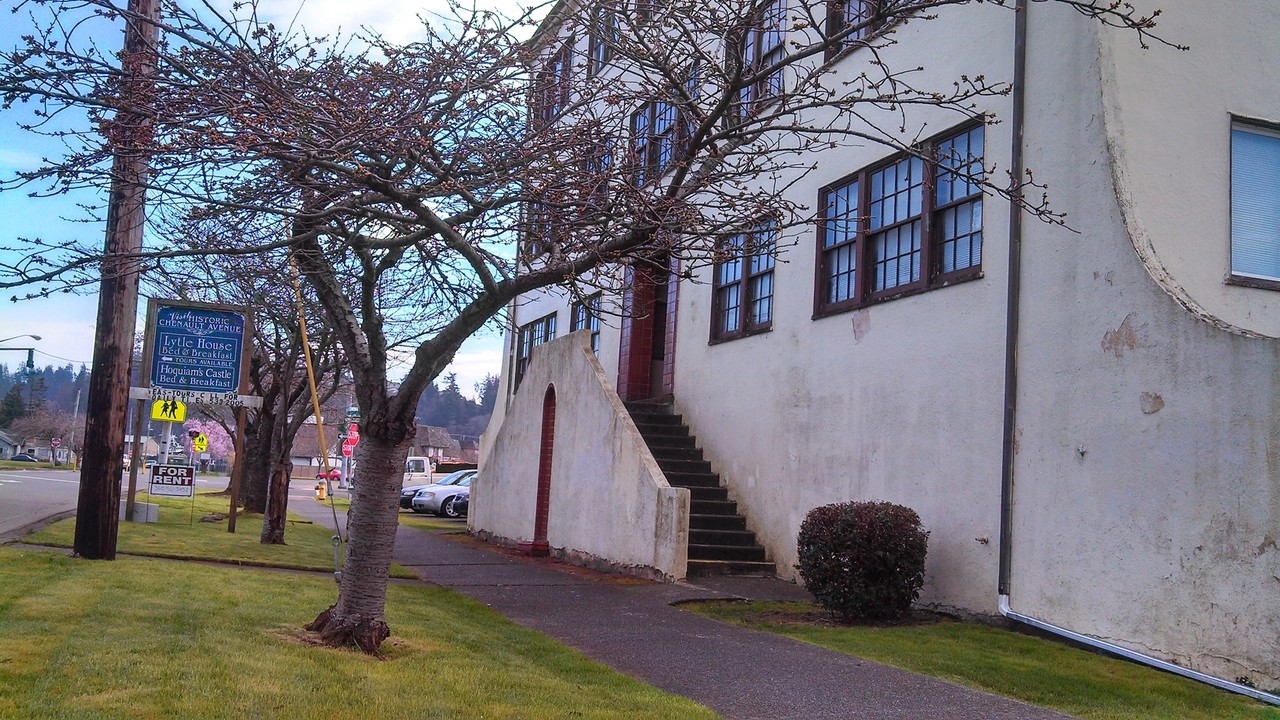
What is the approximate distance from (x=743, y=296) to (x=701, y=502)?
2901 millimetres

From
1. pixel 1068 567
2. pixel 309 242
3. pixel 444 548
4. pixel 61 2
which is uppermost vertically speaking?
pixel 61 2

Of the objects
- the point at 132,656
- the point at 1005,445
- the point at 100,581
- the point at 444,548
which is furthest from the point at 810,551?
the point at 444,548

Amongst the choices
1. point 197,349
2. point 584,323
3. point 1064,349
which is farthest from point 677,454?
point 1064,349

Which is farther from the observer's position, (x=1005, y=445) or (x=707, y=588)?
(x=707, y=588)

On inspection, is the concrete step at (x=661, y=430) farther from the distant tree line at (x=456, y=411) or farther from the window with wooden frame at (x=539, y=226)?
the distant tree line at (x=456, y=411)

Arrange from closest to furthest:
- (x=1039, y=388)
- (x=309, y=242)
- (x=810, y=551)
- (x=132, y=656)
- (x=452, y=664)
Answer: (x=132, y=656) < (x=452, y=664) < (x=309, y=242) < (x=1039, y=388) < (x=810, y=551)

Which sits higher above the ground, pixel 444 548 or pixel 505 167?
pixel 505 167

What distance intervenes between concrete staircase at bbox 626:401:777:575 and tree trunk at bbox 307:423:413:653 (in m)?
6.03

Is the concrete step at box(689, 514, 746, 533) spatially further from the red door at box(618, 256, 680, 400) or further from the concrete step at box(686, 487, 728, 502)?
the red door at box(618, 256, 680, 400)

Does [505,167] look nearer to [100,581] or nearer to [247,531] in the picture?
[100,581]

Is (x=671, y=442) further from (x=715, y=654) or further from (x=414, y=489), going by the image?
(x=414, y=489)

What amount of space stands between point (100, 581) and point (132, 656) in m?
3.65

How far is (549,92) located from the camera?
8.23 m

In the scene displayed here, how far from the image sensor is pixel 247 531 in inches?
690
